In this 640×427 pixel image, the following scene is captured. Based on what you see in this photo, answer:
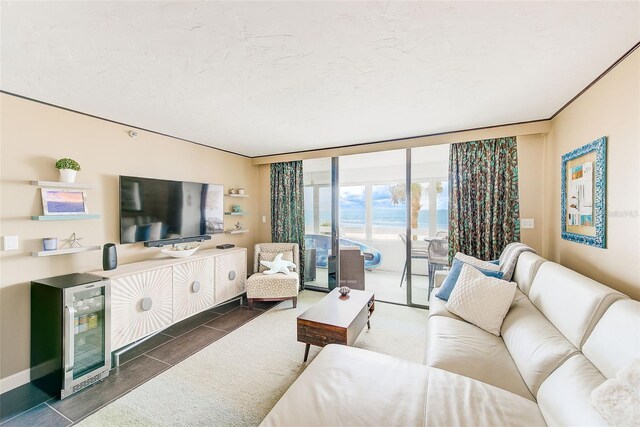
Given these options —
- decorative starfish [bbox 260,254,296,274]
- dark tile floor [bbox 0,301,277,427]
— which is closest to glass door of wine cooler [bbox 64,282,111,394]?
dark tile floor [bbox 0,301,277,427]

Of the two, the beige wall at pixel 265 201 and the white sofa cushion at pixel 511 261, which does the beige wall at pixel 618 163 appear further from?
the beige wall at pixel 265 201

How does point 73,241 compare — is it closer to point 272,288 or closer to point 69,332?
point 69,332

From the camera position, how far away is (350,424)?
1.03m

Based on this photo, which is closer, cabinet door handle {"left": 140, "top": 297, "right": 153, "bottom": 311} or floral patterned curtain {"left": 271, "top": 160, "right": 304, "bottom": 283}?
cabinet door handle {"left": 140, "top": 297, "right": 153, "bottom": 311}

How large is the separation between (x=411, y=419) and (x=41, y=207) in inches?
124

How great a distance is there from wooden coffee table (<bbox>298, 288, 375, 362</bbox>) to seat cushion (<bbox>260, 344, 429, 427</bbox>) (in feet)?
2.13

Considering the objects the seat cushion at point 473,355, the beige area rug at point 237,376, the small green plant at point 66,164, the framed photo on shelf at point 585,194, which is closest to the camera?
the seat cushion at point 473,355

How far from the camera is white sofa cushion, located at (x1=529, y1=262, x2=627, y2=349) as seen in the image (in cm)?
133

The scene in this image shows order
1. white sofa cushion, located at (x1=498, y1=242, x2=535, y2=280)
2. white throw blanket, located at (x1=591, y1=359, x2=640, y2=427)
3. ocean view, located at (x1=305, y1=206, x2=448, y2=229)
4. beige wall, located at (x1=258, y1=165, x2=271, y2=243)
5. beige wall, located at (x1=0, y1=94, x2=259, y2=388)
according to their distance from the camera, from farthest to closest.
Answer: beige wall, located at (x1=258, y1=165, x2=271, y2=243) < ocean view, located at (x1=305, y1=206, x2=448, y2=229) < white sofa cushion, located at (x1=498, y1=242, x2=535, y2=280) < beige wall, located at (x1=0, y1=94, x2=259, y2=388) < white throw blanket, located at (x1=591, y1=359, x2=640, y2=427)

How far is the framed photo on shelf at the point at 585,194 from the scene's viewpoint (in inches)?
73.0

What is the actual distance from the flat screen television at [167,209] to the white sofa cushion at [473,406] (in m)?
3.14

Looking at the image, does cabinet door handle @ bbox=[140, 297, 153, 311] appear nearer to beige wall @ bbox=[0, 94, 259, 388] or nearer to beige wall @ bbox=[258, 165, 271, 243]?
beige wall @ bbox=[0, 94, 259, 388]

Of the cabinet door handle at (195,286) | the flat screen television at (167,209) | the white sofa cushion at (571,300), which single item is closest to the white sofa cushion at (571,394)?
the white sofa cushion at (571,300)

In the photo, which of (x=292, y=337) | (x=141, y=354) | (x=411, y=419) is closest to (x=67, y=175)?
(x=141, y=354)
